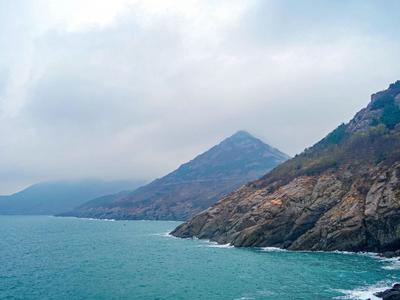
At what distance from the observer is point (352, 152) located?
16825 cm

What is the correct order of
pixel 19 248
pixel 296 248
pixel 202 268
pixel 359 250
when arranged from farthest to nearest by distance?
pixel 19 248 < pixel 296 248 < pixel 359 250 < pixel 202 268

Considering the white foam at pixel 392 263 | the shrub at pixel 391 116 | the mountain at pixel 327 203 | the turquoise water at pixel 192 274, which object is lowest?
the white foam at pixel 392 263

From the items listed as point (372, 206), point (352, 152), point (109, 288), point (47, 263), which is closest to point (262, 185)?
point (352, 152)

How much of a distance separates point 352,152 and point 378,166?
89.9 feet

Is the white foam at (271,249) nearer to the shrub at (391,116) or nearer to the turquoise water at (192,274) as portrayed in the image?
the turquoise water at (192,274)

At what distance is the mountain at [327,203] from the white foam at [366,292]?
38.5 m

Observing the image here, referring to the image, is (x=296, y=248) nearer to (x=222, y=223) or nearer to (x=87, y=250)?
(x=222, y=223)

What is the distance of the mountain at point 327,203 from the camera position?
385 feet

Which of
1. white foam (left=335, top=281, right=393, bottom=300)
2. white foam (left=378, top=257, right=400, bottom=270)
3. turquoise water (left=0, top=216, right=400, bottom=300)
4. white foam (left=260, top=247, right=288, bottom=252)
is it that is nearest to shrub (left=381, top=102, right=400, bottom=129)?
white foam (left=260, top=247, right=288, bottom=252)

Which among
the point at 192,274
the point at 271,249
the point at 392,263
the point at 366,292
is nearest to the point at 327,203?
the point at 271,249

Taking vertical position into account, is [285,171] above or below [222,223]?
above

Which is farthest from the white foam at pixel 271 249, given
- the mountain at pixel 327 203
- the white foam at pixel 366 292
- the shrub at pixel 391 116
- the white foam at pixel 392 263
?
the shrub at pixel 391 116

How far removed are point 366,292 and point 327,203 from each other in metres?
67.6

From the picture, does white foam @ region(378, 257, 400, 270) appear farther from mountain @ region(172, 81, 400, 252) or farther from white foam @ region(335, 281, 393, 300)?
white foam @ region(335, 281, 393, 300)
